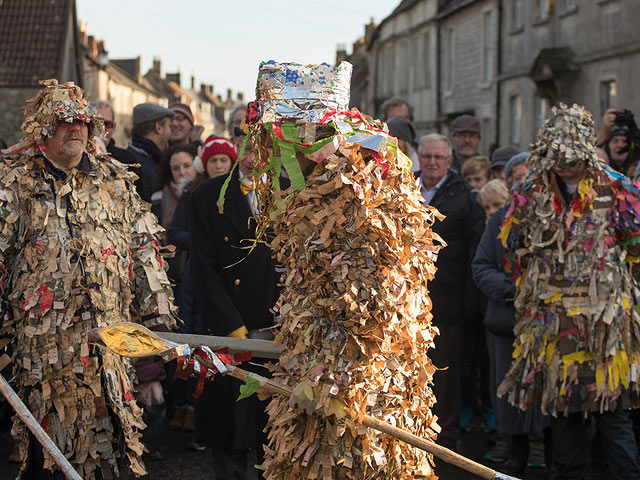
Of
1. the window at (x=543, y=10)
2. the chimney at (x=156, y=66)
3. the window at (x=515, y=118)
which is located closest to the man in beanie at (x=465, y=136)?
the window at (x=543, y=10)

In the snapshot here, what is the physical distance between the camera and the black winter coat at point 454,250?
711cm

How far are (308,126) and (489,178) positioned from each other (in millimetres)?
5603

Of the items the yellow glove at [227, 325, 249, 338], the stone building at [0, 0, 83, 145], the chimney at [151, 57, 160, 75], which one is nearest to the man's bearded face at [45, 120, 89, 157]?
the yellow glove at [227, 325, 249, 338]

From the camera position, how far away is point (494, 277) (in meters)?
6.38

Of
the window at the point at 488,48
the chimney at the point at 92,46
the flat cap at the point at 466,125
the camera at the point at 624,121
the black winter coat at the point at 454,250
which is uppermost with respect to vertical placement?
the chimney at the point at 92,46

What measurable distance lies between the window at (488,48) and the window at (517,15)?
7.66 feet

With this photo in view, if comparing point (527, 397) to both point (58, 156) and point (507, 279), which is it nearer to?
point (507, 279)

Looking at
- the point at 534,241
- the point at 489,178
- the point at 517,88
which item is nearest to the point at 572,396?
the point at 534,241

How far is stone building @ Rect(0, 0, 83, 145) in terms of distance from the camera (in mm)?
29031

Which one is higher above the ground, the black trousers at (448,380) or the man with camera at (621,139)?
the man with camera at (621,139)

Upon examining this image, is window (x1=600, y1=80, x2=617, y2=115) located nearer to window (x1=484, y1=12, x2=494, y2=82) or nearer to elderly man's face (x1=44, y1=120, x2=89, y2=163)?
window (x1=484, y1=12, x2=494, y2=82)

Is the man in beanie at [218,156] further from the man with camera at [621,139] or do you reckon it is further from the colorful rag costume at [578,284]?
the man with camera at [621,139]

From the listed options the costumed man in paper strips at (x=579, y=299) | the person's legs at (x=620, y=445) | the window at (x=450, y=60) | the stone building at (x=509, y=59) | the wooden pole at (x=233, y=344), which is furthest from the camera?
the window at (x=450, y=60)

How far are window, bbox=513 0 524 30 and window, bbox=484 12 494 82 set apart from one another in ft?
7.66
